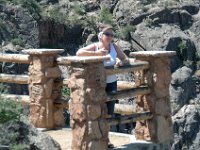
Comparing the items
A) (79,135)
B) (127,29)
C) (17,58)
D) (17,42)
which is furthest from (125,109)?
(127,29)

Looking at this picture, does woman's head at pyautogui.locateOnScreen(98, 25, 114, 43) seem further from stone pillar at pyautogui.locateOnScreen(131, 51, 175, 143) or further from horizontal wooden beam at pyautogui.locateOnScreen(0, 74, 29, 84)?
horizontal wooden beam at pyautogui.locateOnScreen(0, 74, 29, 84)

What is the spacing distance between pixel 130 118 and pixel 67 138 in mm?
1093

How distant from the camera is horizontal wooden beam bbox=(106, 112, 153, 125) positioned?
741cm

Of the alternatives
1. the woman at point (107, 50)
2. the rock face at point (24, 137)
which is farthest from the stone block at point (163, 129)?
the rock face at point (24, 137)

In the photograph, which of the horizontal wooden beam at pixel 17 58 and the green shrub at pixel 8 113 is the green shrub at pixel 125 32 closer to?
the horizontal wooden beam at pixel 17 58

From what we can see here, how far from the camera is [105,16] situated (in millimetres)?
29469

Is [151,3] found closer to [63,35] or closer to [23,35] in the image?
[63,35]

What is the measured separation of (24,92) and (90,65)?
1696 cm

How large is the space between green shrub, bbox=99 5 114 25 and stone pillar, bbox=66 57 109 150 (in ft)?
72.6

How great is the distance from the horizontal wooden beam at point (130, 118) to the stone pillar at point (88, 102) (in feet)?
0.90

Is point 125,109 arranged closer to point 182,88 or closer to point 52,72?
point 52,72

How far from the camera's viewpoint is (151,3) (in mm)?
30281

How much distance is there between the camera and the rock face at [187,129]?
79.6 feet

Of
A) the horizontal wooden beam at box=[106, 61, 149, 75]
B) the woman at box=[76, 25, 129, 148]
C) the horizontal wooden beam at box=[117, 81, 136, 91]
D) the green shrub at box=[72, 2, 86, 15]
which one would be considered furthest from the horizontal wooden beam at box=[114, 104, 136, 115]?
the green shrub at box=[72, 2, 86, 15]
